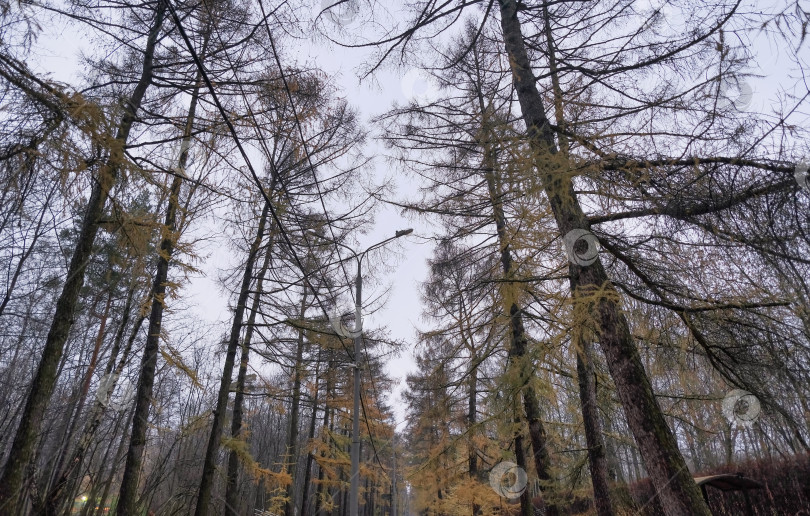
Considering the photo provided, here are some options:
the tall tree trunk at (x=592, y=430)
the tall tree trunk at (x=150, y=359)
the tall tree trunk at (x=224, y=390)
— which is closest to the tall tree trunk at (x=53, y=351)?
the tall tree trunk at (x=150, y=359)

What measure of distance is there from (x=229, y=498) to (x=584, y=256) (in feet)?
31.4

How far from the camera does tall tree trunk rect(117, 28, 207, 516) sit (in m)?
6.24

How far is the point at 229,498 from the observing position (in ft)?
30.5

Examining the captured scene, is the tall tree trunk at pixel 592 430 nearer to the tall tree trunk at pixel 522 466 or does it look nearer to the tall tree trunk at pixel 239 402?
the tall tree trunk at pixel 522 466

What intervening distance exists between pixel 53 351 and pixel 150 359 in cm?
303

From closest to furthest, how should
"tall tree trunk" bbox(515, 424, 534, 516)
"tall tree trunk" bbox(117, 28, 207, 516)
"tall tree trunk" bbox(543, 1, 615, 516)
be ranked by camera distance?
"tall tree trunk" bbox(543, 1, 615, 516) → "tall tree trunk" bbox(117, 28, 207, 516) → "tall tree trunk" bbox(515, 424, 534, 516)

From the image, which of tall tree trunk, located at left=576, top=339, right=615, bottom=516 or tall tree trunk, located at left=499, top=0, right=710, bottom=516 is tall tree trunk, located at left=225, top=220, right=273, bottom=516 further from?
tall tree trunk, located at left=499, top=0, right=710, bottom=516

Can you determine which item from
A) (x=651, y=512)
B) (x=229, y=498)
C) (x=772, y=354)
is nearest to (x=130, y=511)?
(x=229, y=498)

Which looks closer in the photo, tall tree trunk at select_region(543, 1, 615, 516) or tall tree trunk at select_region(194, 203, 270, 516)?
tall tree trunk at select_region(543, 1, 615, 516)

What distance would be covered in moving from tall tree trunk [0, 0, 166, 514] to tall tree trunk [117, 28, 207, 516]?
915 mm

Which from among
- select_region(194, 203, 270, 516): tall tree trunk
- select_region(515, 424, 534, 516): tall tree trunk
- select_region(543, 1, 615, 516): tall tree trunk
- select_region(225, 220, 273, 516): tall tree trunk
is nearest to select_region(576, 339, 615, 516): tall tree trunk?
select_region(543, 1, 615, 516): tall tree trunk

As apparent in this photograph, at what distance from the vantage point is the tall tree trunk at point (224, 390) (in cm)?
757

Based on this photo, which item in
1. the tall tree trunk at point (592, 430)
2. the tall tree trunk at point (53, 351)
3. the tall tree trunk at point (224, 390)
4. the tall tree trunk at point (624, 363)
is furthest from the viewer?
the tall tree trunk at point (224, 390)

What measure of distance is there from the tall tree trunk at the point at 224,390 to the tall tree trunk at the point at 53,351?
2.89 metres
